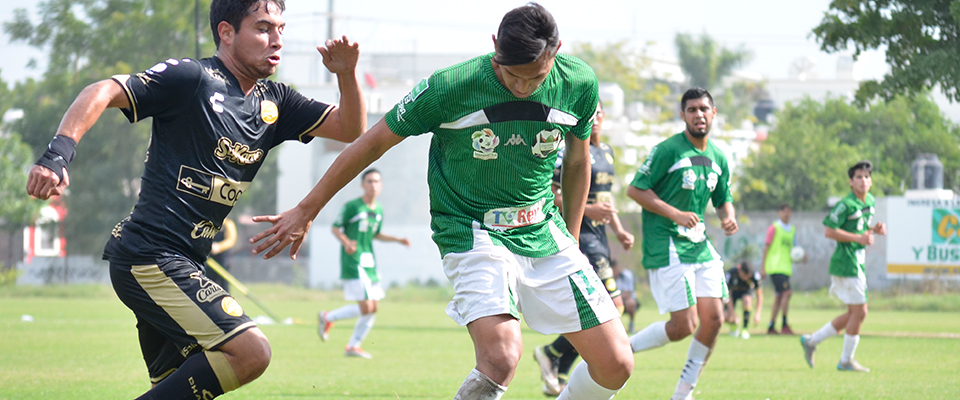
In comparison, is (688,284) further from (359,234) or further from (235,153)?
(359,234)

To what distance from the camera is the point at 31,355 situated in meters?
10.6

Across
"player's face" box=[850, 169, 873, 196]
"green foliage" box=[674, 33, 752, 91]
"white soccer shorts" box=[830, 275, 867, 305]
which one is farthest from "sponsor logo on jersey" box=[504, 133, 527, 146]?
"green foliage" box=[674, 33, 752, 91]

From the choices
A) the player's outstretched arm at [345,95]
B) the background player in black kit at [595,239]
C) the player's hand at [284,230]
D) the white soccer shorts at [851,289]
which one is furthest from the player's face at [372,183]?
the player's hand at [284,230]

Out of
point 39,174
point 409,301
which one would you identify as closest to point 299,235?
point 39,174

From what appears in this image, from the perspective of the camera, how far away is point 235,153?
4.21 m

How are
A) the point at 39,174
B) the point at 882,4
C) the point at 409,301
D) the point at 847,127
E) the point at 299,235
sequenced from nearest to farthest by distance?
the point at 39,174 → the point at 299,235 → the point at 882,4 → the point at 409,301 → the point at 847,127

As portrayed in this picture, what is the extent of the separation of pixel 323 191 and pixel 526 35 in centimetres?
110

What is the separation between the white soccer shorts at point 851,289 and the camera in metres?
10.5

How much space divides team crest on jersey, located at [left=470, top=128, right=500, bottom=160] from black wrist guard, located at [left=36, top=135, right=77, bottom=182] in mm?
1658

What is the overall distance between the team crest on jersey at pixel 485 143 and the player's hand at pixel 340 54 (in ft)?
2.30

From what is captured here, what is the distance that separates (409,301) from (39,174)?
1043 inches

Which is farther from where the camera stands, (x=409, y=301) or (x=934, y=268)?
(x=409, y=301)

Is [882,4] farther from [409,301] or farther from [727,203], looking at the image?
[409,301]

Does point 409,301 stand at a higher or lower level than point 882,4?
lower
